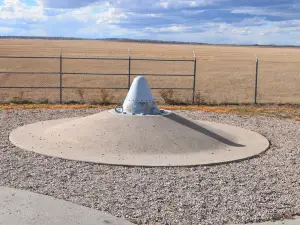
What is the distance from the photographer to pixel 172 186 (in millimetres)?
7781

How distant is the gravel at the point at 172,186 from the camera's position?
657 centimetres

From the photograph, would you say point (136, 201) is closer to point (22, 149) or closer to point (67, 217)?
point (67, 217)

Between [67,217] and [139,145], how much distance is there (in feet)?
13.7

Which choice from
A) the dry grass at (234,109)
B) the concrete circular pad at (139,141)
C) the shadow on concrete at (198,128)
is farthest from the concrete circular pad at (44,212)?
the dry grass at (234,109)

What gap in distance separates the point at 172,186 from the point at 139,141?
271 centimetres

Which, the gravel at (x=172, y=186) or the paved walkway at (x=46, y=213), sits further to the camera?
the gravel at (x=172, y=186)

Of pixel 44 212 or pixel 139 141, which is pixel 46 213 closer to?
pixel 44 212

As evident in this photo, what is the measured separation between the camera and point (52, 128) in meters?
11.9

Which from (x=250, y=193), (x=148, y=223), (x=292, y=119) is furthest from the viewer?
(x=292, y=119)

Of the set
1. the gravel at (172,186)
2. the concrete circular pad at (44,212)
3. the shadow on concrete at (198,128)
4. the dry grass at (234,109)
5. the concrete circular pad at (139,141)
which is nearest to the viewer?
the concrete circular pad at (44,212)

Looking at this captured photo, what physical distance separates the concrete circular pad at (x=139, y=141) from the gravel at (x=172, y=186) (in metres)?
0.42

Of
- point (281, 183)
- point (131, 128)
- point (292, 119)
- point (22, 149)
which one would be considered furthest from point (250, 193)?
point (292, 119)

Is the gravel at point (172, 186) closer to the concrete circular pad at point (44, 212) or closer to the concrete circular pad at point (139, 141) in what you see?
the concrete circular pad at point (44, 212)

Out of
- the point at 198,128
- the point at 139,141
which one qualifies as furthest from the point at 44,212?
the point at 198,128
